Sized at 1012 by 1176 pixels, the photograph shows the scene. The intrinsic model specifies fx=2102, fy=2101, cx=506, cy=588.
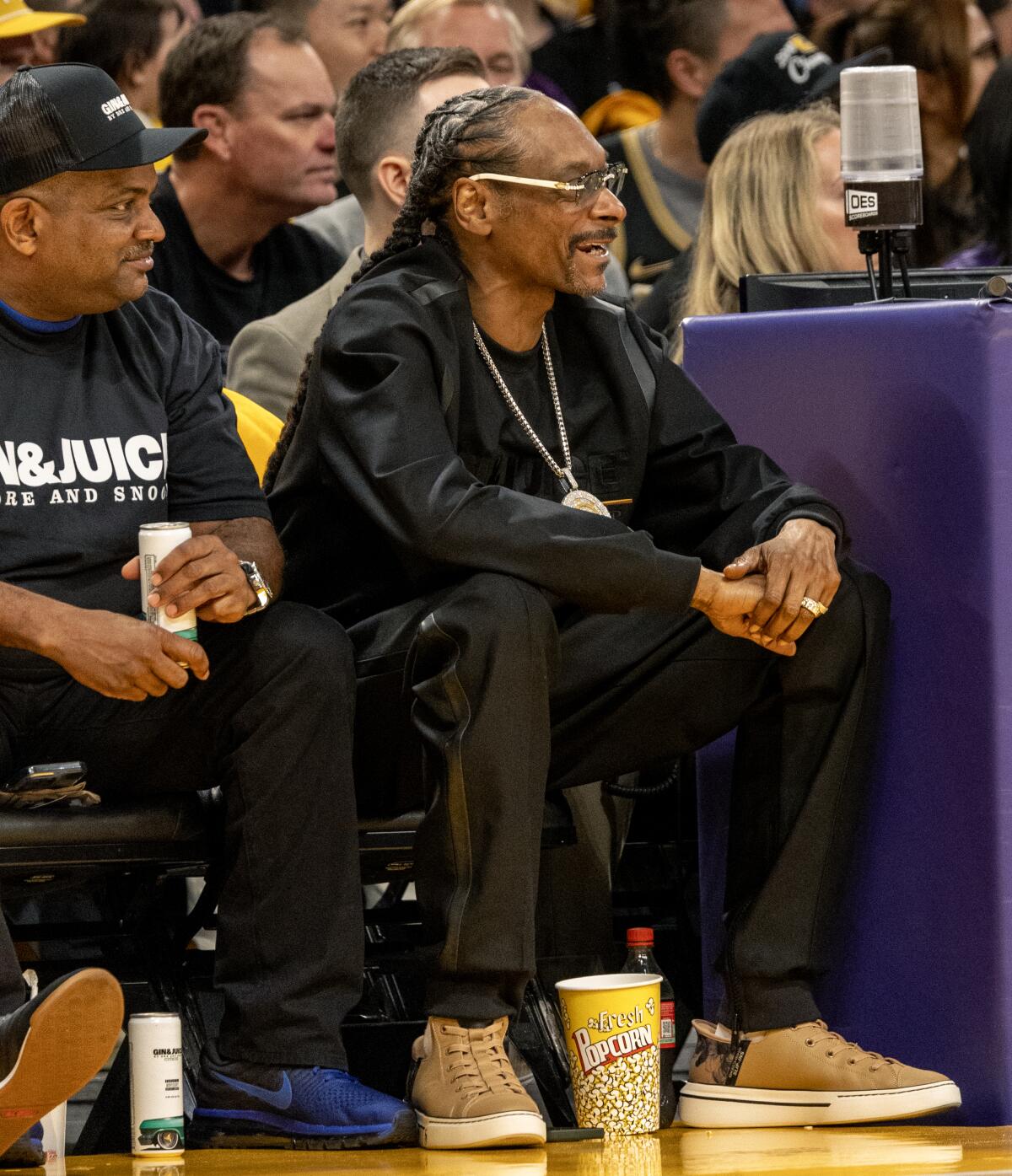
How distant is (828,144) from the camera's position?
4285 mm

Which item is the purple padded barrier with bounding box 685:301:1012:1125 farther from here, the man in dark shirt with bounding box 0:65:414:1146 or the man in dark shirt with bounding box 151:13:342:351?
the man in dark shirt with bounding box 151:13:342:351

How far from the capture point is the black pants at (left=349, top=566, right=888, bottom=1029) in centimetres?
270

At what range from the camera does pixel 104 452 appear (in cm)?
294

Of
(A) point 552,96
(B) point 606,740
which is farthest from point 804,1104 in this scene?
(A) point 552,96

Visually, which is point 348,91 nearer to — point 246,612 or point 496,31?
point 496,31

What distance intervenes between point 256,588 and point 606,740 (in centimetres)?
55

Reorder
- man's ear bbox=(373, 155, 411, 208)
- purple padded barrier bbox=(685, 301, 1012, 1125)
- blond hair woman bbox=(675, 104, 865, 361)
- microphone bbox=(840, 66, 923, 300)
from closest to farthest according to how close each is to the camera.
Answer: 1. purple padded barrier bbox=(685, 301, 1012, 1125)
2. microphone bbox=(840, 66, 923, 300)
3. blond hair woman bbox=(675, 104, 865, 361)
4. man's ear bbox=(373, 155, 411, 208)

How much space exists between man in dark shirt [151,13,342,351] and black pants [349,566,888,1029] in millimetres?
2047

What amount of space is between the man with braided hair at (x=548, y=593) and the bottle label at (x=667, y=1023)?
8 centimetres

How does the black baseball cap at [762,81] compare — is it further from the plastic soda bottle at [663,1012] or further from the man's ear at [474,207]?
the plastic soda bottle at [663,1012]

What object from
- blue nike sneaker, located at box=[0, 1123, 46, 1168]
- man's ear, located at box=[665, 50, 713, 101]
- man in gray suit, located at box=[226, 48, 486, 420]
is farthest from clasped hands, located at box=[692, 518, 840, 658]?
man's ear, located at box=[665, 50, 713, 101]

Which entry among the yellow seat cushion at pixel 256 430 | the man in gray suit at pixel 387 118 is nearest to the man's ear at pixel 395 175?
the man in gray suit at pixel 387 118

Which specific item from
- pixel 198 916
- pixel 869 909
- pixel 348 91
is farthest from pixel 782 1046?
pixel 348 91

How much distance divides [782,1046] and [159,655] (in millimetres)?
985
